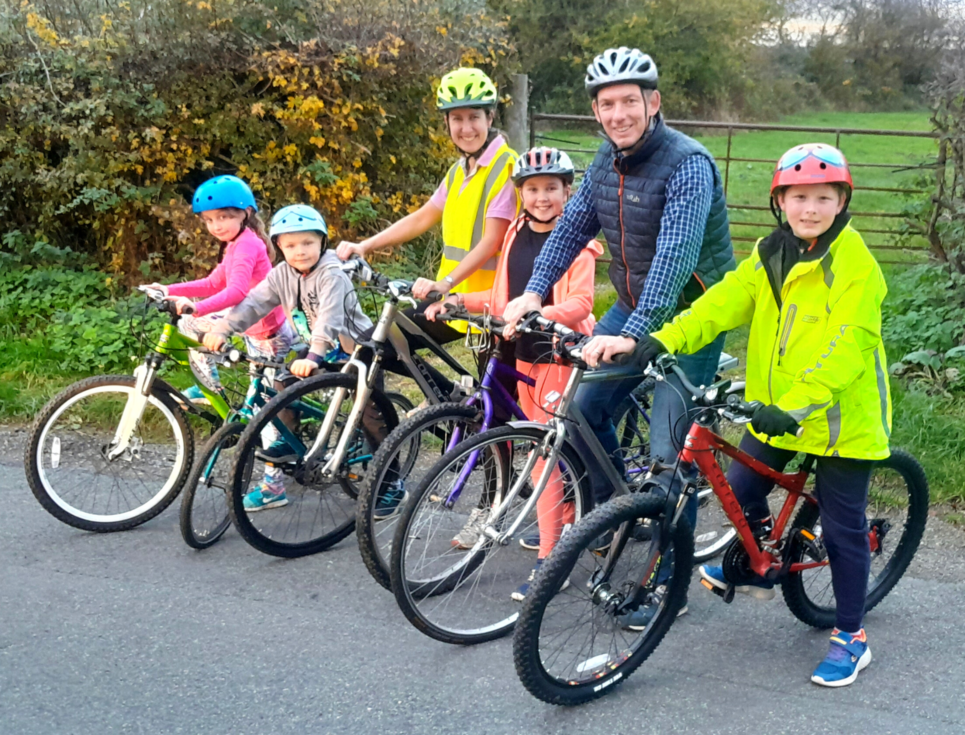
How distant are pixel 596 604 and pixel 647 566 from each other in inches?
8.7

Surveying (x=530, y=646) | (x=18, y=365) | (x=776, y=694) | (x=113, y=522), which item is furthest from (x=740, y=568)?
(x=18, y=365)

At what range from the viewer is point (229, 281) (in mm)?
4754

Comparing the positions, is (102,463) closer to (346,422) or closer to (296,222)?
(346,422)

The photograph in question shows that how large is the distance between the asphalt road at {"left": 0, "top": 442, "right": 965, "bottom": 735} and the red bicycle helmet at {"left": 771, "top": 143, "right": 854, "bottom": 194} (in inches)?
67.6

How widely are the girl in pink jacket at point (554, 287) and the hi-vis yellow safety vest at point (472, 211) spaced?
32 centimetres

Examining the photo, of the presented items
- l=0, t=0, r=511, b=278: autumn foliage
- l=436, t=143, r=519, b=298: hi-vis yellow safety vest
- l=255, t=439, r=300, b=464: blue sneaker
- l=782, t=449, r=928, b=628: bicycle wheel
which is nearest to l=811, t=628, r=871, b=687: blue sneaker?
l=782, t=449, r=928, b=628: bicycle wheel

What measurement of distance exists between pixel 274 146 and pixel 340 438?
4.55 m

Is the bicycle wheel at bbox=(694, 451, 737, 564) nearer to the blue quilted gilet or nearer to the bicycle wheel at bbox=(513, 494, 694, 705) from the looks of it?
the bicycle wheel at bbox=(513, 494, 694, 705)

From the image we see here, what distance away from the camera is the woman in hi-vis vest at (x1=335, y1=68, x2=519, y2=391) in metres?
4.44

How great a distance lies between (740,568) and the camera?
11.4 feet

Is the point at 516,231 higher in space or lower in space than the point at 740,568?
higher

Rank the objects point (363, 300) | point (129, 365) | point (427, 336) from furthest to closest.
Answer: point (363, 300)
point (129, 365)
point (427, 336)

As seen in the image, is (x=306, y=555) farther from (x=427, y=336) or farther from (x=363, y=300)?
(x=363, y=300)

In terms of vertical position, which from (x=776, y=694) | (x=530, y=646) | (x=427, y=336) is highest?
(x=427, y=336)
